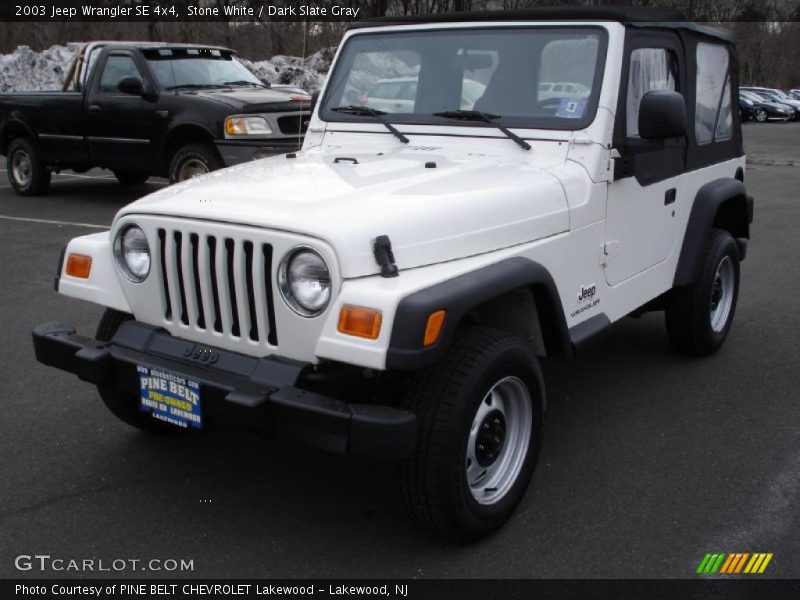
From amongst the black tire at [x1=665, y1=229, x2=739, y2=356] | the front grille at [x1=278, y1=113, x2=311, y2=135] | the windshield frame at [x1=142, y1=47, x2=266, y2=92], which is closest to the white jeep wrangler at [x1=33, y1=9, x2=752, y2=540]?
the black tire at [x1=665, y1=229, x2=739, y2=356]

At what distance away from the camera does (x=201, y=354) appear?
3168 mm

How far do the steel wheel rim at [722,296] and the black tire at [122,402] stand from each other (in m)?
3.35

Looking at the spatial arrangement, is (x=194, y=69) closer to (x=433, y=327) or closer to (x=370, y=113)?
(x=370, y=113)

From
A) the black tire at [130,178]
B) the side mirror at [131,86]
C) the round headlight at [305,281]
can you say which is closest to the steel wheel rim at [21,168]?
the black tire at [130,178]

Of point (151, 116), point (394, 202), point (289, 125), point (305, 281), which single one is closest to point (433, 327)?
point (305, 281)

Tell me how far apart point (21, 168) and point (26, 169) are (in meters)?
0.15

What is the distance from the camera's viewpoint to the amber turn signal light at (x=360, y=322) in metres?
2.75

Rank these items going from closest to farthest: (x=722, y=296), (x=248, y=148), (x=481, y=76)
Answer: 1. (x=481, y=76)
2. (x=722, y=296)
3. (x=248, y=148)

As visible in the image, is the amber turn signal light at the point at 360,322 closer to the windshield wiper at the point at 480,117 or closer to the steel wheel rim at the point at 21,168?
the windshield wiper at the point at 480,117

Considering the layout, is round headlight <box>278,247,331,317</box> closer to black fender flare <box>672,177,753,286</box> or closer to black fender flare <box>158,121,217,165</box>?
black fender flare <box>672,177,753,286</box>

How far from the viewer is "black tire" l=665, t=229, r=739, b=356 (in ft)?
16.3

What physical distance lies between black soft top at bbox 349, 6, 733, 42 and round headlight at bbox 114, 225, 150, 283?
1.97 metres

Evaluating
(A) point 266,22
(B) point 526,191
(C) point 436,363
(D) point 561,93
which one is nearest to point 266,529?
(C) point 436,363

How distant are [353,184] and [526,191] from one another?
71 cm
